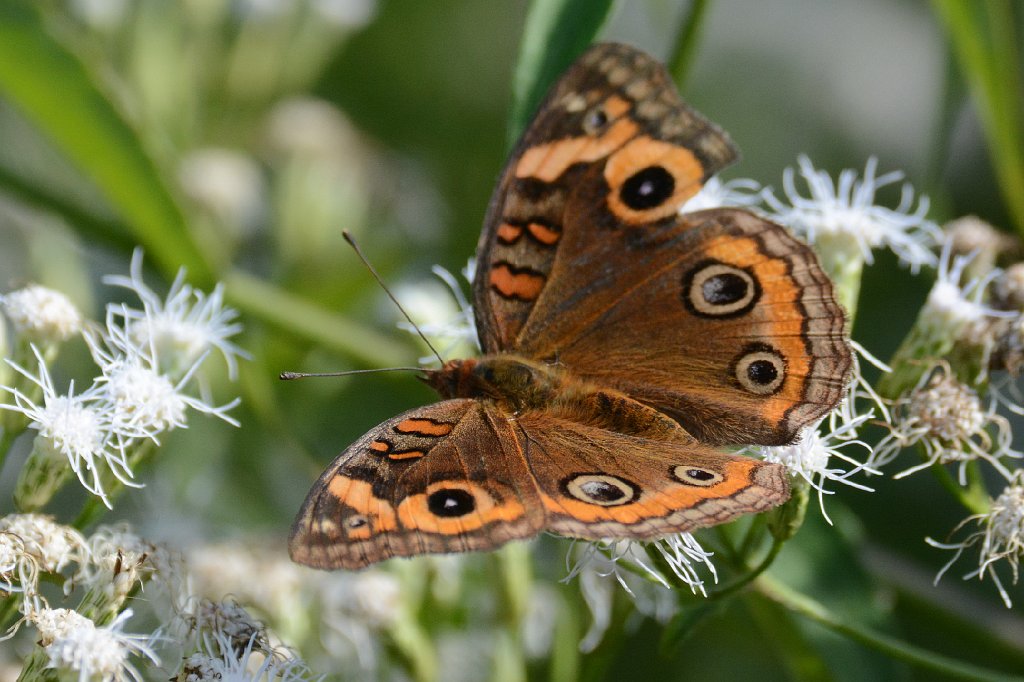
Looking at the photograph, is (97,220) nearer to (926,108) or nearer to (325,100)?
(325,100)

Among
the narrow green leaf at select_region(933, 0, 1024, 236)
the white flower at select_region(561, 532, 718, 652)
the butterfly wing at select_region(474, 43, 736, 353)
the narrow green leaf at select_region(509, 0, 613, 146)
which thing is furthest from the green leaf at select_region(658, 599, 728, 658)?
the narrow green leaf at select_region(933, 0, 1024, 236)

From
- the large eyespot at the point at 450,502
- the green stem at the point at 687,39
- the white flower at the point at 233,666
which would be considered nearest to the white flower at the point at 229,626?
the white flower at the point at 233,666

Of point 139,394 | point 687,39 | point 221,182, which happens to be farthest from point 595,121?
point 221,182

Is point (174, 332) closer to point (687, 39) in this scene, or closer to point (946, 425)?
point (687, 39)

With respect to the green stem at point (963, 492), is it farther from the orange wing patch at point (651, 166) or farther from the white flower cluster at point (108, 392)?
the white flower cluster at point (108, 392)

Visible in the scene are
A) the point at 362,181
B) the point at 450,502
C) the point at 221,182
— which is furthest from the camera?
the point at 362,181
